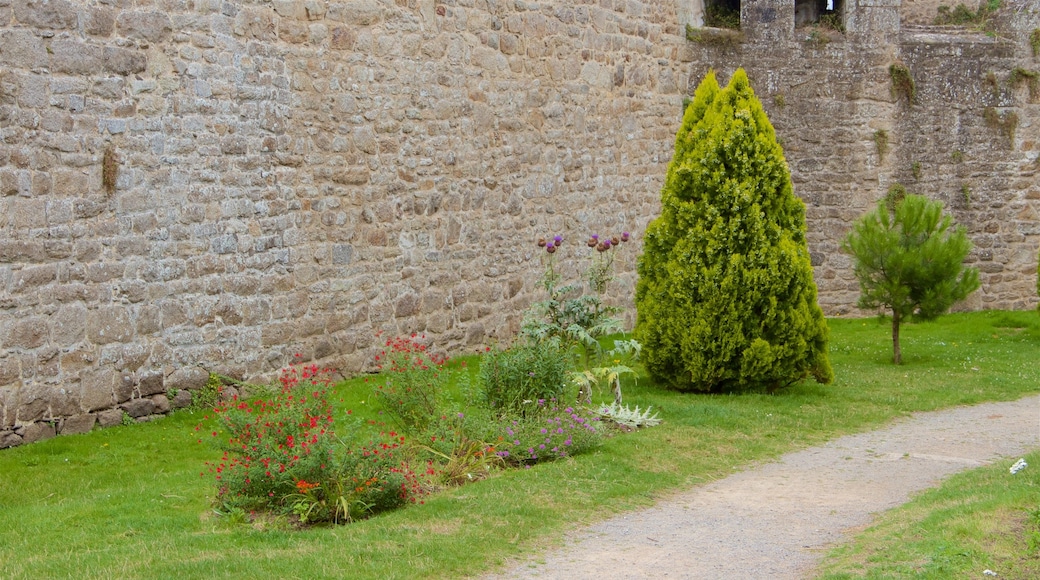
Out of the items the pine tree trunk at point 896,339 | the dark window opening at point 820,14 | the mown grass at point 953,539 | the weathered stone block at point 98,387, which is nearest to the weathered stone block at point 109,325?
the weathered stone block at point 98,387

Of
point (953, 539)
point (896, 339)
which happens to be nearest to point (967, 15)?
point (896, 339)

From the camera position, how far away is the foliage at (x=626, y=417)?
9.17 m

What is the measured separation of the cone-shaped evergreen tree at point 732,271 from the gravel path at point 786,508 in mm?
1315

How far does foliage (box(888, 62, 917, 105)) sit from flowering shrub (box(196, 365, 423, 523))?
37.2ft

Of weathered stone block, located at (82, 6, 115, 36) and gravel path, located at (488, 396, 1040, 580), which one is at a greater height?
weathered stone block, located at (82, 6, 115, 36)

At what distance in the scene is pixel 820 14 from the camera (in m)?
16.6

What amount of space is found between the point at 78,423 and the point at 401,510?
3.28 meters

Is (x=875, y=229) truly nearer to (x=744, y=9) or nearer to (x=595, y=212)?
(x=595, y=212)

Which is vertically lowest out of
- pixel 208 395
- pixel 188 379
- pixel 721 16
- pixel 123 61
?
pixel 208 395

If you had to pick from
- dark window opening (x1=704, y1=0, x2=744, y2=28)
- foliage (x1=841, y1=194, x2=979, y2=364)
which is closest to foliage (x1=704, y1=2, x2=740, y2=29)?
dark window opening (x1=704, y1=0, x2=744, y2=28)

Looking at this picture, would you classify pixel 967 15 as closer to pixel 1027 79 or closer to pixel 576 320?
pixel 1027 79

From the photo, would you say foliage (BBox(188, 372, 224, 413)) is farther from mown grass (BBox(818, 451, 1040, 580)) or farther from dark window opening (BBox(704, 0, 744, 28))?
dark window opening (BBox(704, 0, 744, 28))

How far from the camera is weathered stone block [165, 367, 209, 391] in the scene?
31.0 feet

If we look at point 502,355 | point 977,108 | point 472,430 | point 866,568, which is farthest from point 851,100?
point 866,568
